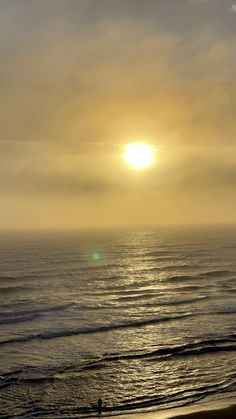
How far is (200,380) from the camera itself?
2222 centimetres

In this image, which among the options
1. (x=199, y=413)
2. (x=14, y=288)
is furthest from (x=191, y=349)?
(x=14, y=288)

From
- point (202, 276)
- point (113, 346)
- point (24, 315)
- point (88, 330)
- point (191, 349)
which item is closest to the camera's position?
point (191, 349)

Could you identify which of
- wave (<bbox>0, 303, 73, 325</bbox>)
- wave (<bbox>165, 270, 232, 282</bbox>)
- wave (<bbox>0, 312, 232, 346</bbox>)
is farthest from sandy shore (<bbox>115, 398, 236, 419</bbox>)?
wave (<bbox>165, 270, 232, 282</bbox>)

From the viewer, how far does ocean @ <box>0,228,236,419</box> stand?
20219 millimetres

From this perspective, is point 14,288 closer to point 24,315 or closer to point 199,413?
point 24,315

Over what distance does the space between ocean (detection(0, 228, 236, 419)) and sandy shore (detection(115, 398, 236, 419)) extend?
0.81m

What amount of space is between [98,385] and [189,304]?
77.9 ft

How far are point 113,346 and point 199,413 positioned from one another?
1151 centimetres

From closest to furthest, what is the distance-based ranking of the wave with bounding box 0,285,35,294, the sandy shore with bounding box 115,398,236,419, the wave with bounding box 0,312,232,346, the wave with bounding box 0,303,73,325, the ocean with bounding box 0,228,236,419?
the sandy shore with bounding box 115,398,236,419 → the ocean with bounding box 0,228,236,419 → the wave with bounding box 0,312,232,346 → the wave with bounding box 0,303,73,325 → the wave with bounding box 0,285,35,294

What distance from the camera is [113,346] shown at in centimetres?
2850

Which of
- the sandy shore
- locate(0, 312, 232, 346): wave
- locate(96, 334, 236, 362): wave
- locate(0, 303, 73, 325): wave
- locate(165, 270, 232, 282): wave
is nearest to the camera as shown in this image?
the sandy shore

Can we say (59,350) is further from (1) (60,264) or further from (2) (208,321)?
(1) (60,264)

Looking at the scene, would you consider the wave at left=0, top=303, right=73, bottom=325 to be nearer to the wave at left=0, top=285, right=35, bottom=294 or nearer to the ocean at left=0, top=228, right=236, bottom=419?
the ocean at left=0, top=228, right=236, bottom=419

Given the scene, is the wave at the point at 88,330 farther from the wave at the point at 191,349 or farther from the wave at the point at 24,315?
the wave at the point at 191,349
